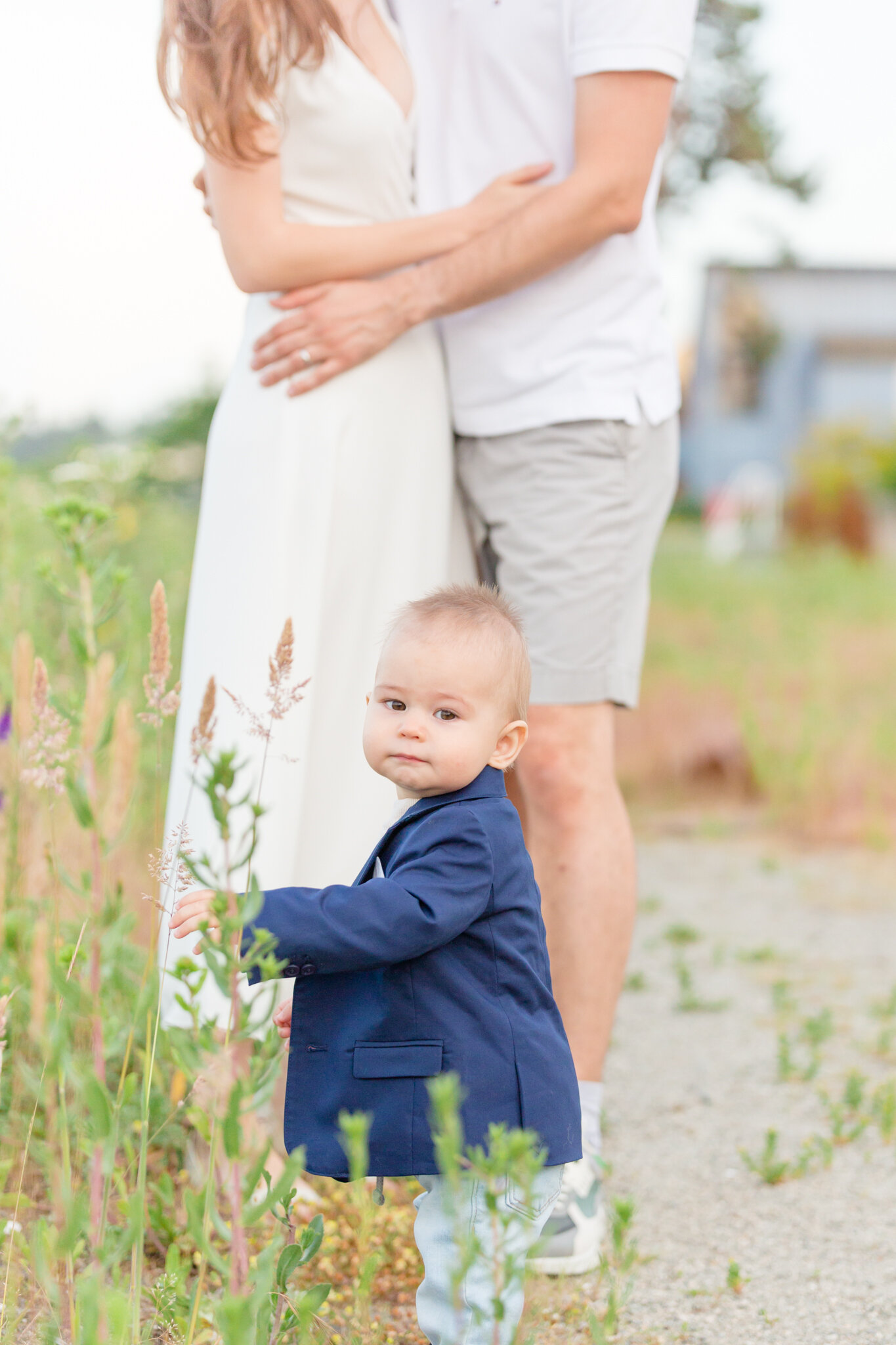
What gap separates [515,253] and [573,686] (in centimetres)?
68

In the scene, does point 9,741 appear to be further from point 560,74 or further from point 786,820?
point 786,820

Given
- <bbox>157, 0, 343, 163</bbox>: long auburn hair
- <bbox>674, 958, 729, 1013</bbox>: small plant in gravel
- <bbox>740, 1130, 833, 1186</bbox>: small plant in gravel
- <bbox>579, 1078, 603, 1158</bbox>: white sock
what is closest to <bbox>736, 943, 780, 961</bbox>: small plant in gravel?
<bbox>674, 958, 729, 1013</bbox>: small plant in gravel

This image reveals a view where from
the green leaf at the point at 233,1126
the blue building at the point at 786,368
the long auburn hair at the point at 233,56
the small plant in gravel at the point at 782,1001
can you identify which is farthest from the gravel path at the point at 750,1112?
the blue building at the point at 786,368

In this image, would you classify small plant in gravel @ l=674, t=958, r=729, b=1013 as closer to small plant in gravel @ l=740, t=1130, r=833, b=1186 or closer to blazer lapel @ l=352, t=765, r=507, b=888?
small plant in gravel @ l=740, t=1130, r=833, b=1186

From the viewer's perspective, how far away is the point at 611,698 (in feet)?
7.02

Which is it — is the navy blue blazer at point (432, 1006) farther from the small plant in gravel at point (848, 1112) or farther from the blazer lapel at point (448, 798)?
the small plant in gravel at point (848, 1112)

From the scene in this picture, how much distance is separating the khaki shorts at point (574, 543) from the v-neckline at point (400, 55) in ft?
1.79

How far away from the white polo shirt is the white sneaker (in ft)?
3.82

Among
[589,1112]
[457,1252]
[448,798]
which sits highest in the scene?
[448,798]

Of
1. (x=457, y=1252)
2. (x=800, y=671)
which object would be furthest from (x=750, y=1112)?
(x=800, y=671)

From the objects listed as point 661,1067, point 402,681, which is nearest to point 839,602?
point 661,1067

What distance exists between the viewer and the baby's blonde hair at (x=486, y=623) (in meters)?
1.52

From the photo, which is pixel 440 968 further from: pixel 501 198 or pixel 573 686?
pixel 501 198

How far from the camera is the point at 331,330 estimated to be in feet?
6.93
